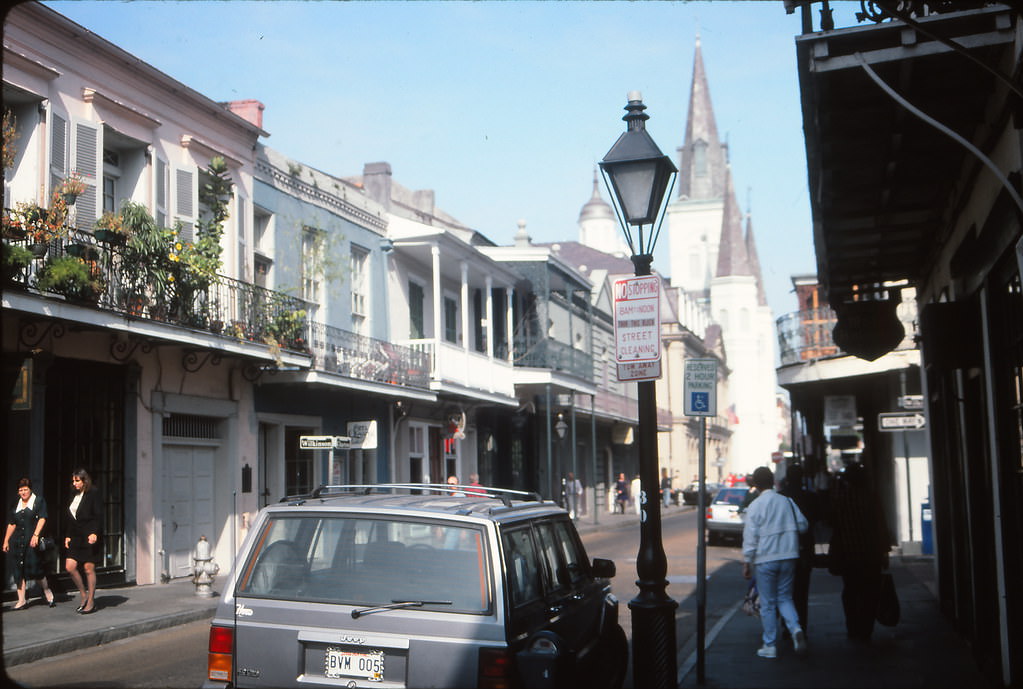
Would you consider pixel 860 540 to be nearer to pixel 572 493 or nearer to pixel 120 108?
pixel 120 108

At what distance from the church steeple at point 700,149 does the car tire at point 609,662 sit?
354 ft

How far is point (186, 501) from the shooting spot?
1792 cm

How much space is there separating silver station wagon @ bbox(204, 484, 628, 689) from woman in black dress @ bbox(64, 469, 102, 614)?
8.43 m

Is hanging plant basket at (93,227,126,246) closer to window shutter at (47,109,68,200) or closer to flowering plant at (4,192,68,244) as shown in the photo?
flowering plant at (4,192,68,244)

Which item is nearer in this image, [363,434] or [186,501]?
[186,501]

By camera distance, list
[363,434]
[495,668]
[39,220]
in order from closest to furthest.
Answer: [495,668], [39,220], [363,434]

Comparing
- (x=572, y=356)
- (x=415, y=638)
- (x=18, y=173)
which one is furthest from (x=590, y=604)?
(x=572, y=356)

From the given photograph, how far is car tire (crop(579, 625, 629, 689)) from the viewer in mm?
6066

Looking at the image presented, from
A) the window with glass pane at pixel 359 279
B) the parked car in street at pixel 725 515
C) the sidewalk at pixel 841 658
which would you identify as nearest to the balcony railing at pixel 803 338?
the parked car in street at pixel 725 515

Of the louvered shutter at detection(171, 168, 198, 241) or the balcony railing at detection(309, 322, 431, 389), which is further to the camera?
the balcony railing at detection(309, 322, 431, 389)

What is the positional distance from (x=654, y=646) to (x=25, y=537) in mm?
8601

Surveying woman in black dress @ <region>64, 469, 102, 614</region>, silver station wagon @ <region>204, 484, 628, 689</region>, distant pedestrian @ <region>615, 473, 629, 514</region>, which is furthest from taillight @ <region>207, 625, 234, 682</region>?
distant pedestrian @ <region>615, 473, 629, 514</region>

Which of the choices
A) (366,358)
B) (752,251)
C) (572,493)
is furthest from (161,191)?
(752,251)

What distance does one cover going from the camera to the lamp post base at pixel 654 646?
7312 millimetres
